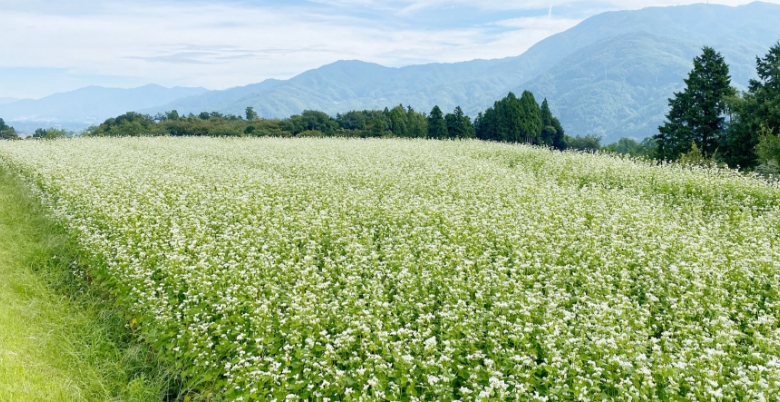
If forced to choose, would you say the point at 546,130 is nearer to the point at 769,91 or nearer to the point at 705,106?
the point at 705,106

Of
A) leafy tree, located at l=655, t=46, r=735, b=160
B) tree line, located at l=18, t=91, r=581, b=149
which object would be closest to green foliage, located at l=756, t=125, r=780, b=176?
leafy tree, located at l=655, t=46, r=735, b=160

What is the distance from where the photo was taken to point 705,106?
1759 inches

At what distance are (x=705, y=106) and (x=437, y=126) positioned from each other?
34.3 meters

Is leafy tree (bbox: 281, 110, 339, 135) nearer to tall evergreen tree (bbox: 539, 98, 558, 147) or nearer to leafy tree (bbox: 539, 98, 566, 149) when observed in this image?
leafy tree (bbox: 539, 98, 566, 149)

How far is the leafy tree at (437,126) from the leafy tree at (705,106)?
1218 inches

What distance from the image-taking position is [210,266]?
26.4 ft

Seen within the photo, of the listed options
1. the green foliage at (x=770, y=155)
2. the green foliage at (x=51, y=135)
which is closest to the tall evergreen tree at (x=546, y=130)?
the green foliage at (x=770, y=155)

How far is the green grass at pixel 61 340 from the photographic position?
670cm

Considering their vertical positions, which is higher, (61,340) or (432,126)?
(432,126)

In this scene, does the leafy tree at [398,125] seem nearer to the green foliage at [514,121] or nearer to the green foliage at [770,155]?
the green foliage at [514,121]

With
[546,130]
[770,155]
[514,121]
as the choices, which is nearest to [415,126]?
[514,121]

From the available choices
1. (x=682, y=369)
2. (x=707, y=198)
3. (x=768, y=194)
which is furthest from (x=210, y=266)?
(x=768, y=194)

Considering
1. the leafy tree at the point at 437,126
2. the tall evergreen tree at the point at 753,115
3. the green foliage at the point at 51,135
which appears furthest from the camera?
the leafy tree at the point at 437,126

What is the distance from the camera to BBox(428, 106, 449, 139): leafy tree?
229ft
